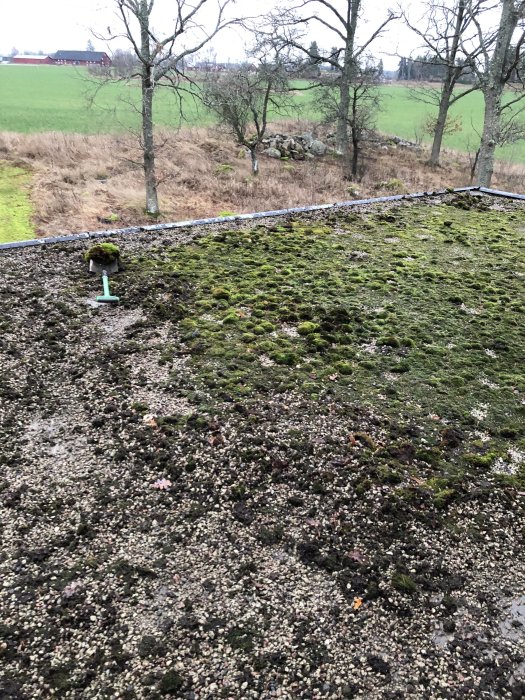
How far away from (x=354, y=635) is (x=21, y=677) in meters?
1.17

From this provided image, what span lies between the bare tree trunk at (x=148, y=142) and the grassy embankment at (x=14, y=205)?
8.22 feet

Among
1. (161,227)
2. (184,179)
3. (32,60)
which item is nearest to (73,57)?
(32,60)

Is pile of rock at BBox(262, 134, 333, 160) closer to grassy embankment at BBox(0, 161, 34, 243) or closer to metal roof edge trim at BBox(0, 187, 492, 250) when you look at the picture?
grassy embankment at BBox(0, 161, 34, 243)

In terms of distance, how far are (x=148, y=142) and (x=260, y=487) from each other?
9.76m

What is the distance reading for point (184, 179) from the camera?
13.8 metres

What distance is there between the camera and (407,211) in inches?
273

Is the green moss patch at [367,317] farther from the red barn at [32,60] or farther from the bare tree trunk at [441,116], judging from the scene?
the red barn at [32,60]

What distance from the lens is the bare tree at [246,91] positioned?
15.8m

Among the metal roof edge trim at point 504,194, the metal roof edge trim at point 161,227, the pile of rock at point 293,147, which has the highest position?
the pile of rock at point 293,147

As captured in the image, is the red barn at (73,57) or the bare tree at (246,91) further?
the red barn at (73,57)

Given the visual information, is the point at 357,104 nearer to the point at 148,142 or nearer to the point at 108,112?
the point at 108,112

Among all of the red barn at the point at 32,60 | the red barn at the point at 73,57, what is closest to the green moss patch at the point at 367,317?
the red barn at the point at 73,57

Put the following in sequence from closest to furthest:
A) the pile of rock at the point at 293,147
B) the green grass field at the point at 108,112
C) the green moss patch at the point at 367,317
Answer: the green moss patch at the point at 367,317
the pile of rock at the point at 293,147
the green grass field at the point at 108,112

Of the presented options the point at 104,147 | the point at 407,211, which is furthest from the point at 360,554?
the point at 104,147
